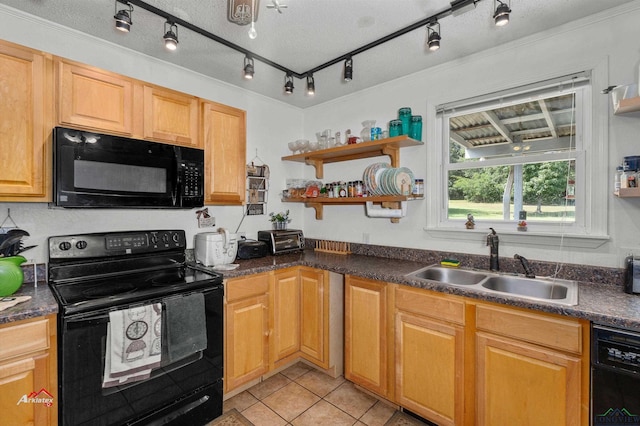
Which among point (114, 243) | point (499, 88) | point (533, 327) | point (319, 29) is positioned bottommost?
point (533, 327)

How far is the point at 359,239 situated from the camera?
2838 millimetres

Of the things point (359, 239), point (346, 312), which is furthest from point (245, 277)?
point (359, 239)

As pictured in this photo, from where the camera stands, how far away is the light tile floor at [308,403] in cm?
189

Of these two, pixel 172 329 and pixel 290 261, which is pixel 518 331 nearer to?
pixel 290 261

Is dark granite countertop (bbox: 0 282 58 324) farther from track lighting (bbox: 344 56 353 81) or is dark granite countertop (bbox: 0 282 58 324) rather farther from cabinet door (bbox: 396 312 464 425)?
track lighting (bbox: 344 56 353 81)

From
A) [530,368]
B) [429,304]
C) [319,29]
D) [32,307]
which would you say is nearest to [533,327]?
[530,368]

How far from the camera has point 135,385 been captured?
5.06 feet

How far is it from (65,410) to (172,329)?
0.52 metres

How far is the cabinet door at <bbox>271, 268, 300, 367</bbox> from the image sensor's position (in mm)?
2307

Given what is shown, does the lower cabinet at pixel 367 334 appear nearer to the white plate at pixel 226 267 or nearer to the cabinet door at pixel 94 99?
the white plate at pixel 226 267

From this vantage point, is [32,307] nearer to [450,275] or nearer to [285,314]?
[285,314]

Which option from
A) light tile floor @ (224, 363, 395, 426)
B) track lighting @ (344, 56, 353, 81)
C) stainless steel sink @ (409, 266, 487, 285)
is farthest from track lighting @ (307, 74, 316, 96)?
light tile floor @ (224, 363, 395, 426)

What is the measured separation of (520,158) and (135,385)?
271 cm

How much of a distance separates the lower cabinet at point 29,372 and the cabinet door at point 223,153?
120cm
